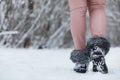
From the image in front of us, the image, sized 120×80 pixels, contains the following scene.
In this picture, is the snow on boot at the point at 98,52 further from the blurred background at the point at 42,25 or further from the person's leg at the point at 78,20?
the blurred background at the point at 42,25

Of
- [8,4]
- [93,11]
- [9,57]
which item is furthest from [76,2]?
[8,4]

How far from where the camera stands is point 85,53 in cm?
325

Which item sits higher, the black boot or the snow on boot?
the snow on boot

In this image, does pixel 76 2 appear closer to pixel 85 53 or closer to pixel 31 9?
pixel 85 53

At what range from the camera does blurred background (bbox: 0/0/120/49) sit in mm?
5539

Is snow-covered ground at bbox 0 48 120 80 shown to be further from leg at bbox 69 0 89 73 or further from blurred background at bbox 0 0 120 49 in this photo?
blurred background at bbox 0 0 120 49

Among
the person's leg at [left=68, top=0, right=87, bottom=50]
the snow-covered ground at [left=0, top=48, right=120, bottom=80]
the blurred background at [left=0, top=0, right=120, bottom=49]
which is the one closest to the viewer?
the snow-covered ground at [left=0, top=48, right=120, bottom=80]

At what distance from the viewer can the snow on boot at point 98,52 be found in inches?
121

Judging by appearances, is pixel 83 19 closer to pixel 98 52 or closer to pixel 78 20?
pixel 78 20

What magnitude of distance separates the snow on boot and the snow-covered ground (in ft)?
Result: 0.17

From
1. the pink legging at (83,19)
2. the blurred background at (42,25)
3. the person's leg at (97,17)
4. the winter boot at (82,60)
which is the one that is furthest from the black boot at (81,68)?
the blurred background at (42,25)

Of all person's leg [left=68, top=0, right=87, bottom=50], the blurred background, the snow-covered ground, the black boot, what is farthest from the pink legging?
the blurred background

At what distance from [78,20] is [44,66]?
0.63 m

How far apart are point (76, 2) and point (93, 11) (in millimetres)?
140
